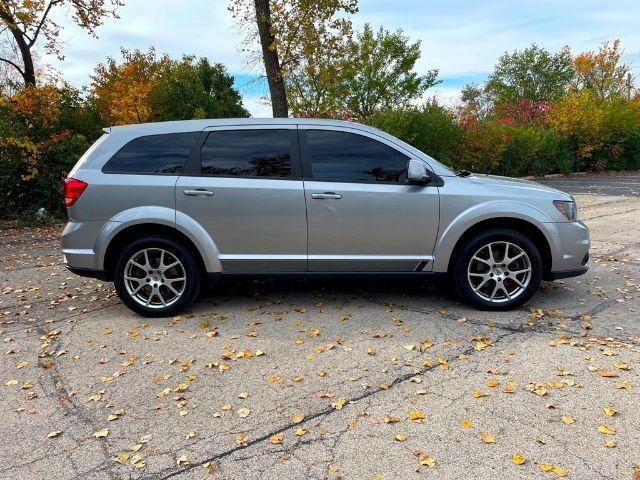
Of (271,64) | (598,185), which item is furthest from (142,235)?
(598,185)

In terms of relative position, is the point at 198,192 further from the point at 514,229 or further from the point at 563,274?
the point at 563,274

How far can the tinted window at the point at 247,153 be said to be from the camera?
4.71 meters

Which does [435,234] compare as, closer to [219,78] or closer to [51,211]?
[51,211]

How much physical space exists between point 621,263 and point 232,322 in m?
5.21

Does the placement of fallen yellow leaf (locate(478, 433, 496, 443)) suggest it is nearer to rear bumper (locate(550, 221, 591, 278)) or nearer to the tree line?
rear bumper (locate(550, 221, 591, 278))

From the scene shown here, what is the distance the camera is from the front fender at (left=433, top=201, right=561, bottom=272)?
182 inches

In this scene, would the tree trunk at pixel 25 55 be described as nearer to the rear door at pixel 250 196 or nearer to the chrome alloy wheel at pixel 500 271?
the rear door at pixel 250 196

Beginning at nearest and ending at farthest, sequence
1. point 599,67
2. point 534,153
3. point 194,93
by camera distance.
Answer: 1. point 534,153
2. point 194,93
3. point 599,67

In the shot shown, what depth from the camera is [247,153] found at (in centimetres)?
475

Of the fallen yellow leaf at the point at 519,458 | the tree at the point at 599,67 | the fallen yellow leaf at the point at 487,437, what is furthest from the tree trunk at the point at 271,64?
the tree at the point at 599,67

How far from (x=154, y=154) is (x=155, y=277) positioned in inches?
45.5

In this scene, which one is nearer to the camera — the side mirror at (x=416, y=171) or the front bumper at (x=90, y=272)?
the side mirror at (x=416, y=171)

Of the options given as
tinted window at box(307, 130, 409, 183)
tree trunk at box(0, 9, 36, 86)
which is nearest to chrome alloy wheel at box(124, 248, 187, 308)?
tinted window at box(307, 130, 409, 183)

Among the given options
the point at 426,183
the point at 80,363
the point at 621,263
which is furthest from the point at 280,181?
the point at 621,263
